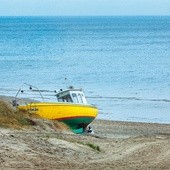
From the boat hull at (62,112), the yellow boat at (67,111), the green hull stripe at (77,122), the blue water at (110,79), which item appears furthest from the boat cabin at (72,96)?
the blue water at (110,79)

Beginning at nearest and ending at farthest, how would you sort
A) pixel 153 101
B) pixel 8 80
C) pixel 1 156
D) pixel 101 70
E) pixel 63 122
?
pixel 1 156 < pixel 63 122 < pixel 153 101 < pixel 8 80 < pixel 101 70

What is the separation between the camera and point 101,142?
72.9 ft

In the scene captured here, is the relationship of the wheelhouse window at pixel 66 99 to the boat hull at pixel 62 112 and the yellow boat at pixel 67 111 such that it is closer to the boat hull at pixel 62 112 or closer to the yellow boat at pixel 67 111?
the yellow boat at pixel 67 111

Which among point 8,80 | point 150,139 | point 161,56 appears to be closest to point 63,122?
point 150,139

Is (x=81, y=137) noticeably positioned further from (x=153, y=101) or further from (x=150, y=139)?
(x=153, y=101)

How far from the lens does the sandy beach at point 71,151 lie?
16719 mm

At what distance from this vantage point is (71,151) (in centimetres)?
1862

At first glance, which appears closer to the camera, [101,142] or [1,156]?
[1,156]

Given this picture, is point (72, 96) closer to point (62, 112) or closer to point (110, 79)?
point (62, 112)

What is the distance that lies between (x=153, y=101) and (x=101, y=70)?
2349 cm

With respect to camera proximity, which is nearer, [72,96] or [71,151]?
[71,151]

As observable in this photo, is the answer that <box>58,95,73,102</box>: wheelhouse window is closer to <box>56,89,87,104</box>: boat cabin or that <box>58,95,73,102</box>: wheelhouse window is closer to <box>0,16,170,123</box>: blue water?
<box>56,89,87,104</box>: boat cabin

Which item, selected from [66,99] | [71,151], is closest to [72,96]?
[66,99]

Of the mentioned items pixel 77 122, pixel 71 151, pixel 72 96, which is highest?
pixel 72 96
